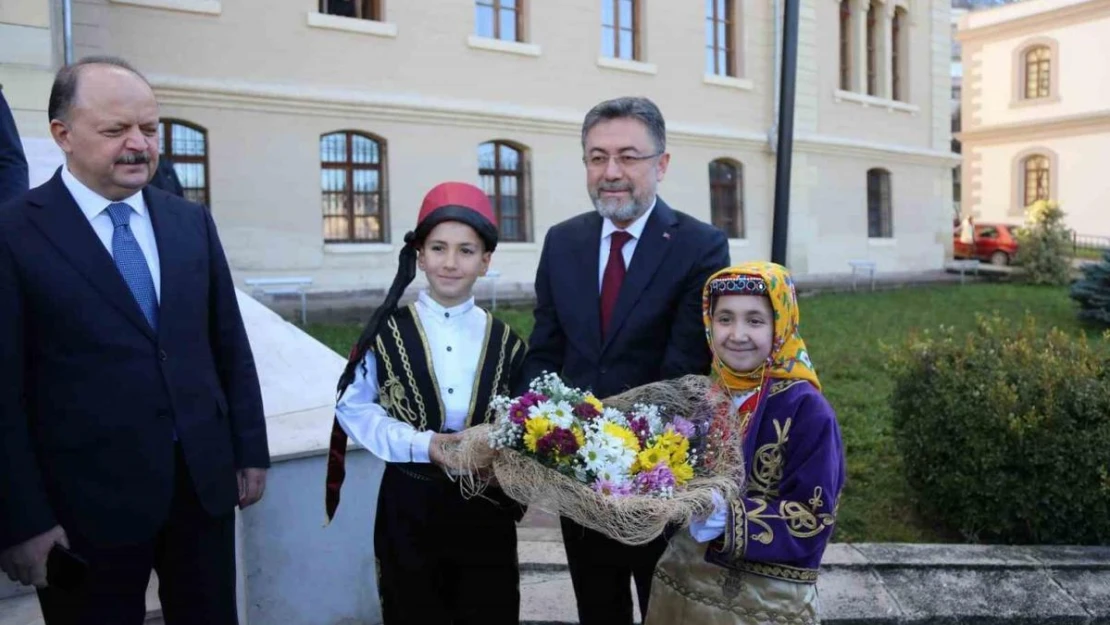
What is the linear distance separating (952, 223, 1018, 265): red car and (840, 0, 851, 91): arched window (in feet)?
24.5

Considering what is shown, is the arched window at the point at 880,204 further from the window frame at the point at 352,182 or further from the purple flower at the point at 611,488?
the purple flower at the point at 611,488

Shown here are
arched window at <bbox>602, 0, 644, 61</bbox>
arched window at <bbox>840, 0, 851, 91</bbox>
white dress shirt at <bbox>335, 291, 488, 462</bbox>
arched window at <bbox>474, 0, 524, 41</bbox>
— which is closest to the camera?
white dress shirt at <bbox>335, 291, 488, 462</bbox>

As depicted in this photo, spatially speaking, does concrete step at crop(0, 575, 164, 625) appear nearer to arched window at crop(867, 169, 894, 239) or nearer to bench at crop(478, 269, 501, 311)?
bench at crop(478, 269, 501, 311)

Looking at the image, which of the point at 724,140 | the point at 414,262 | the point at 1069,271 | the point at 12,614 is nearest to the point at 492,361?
the point at 414,262

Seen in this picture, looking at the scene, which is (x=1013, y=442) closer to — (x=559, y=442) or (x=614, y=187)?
(x=614, y=187)

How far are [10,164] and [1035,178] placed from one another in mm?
35055

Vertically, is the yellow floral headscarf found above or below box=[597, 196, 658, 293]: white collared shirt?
below

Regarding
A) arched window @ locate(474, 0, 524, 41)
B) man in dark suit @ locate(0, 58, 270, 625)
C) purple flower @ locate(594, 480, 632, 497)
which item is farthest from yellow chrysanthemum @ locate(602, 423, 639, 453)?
arched window @ locate(474, 0, 524, 41)

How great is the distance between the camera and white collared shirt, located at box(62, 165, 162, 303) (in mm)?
2416

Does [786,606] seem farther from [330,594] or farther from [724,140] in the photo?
[724,140]

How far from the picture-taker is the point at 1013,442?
4426 millimetres

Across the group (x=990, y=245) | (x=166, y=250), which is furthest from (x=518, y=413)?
(x=990, y=245)

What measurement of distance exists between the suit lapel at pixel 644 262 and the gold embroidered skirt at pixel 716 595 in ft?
2.24

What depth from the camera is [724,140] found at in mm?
18688
